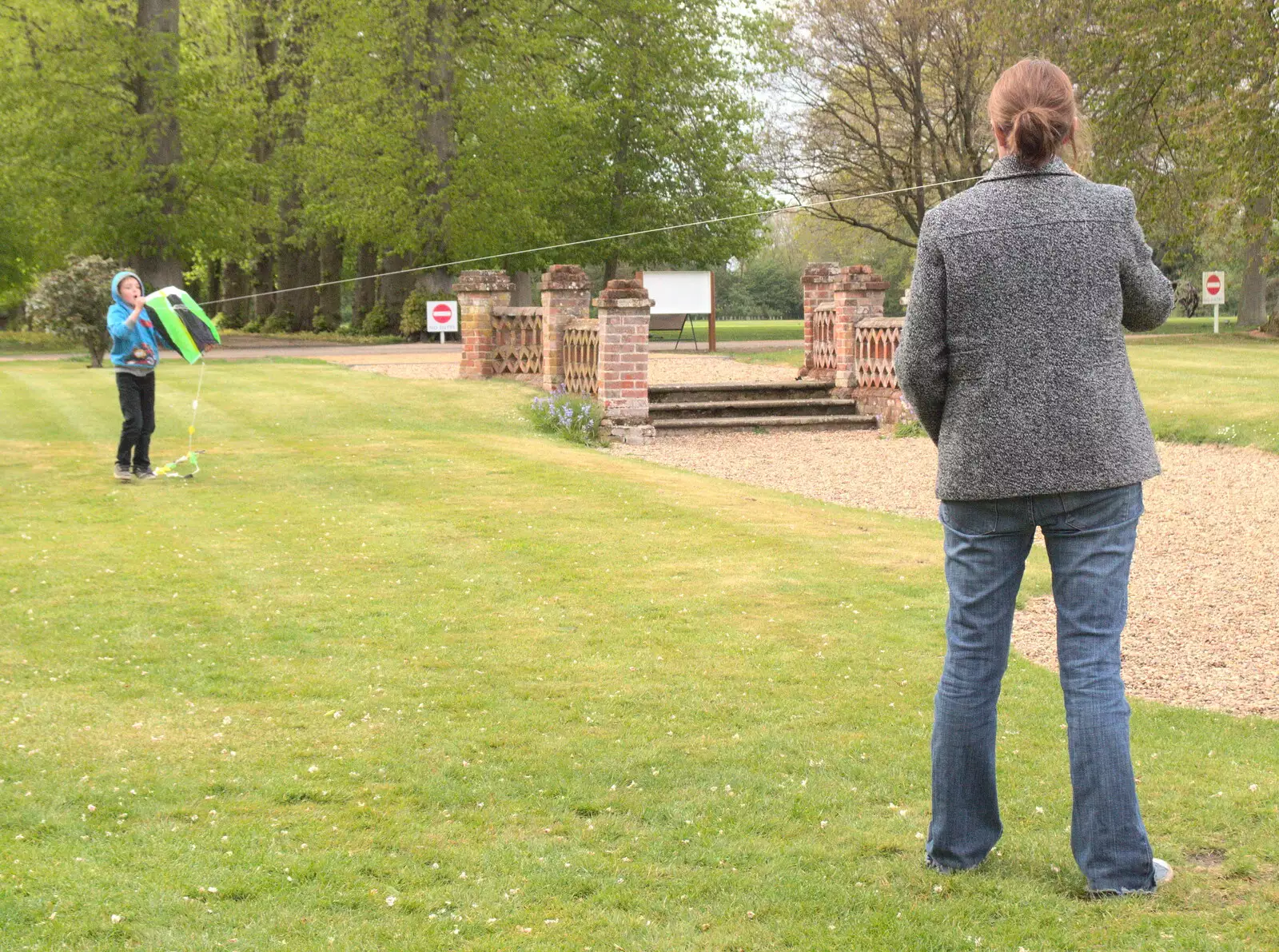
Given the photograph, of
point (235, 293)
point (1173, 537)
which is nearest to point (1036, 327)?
point (1173, 537)

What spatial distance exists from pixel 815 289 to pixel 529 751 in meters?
17.7

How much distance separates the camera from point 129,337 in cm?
1145

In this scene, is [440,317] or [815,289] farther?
[440,317]

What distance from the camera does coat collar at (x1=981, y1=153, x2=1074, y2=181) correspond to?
356 centimetres

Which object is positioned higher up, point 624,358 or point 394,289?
point 394,289

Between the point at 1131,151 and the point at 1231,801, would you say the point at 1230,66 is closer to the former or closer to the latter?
the point at 1131,151

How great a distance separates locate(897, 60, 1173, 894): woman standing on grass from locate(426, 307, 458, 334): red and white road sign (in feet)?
96.9

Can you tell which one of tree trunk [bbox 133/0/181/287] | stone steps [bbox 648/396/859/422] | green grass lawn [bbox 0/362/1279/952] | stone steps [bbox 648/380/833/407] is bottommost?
green grass lawn [bbox 0/362/1279/952]

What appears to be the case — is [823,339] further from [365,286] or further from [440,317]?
[365,286]

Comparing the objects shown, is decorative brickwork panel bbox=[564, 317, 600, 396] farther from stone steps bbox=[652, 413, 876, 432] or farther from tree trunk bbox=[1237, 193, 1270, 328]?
tree trunk bbox=[1237, 193, 1270, 328]

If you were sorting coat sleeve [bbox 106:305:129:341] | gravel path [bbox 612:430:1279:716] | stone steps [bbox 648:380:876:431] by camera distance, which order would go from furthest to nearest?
stone steps [bbox 648:380:876:431]
coat sleeve [bbox 106:305:129:341]
gravel path [bbox 612:430:1279:716]

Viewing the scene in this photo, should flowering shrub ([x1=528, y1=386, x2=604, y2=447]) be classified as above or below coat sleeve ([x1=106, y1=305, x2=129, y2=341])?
below

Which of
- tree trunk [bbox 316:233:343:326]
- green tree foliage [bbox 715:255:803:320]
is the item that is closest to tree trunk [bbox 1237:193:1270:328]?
tree trunk [bbox 316:233:343:326]

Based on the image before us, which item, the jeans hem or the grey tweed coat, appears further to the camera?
the jeans hem
